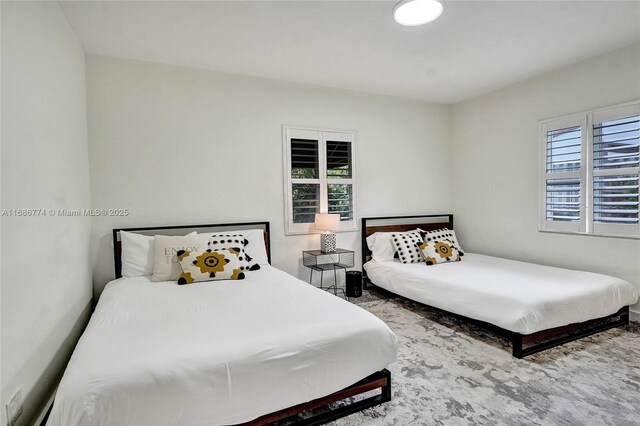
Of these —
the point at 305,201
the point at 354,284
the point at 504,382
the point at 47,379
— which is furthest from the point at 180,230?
the point at 504,382

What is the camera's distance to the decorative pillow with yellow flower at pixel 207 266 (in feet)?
9.43

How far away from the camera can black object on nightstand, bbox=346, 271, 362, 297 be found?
4.06m

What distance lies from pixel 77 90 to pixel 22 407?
2.35 metres

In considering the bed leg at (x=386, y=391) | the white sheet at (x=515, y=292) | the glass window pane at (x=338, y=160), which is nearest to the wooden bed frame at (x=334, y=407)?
the bed leg at (x=386, y=391)

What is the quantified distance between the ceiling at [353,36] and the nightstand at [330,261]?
1.99 m

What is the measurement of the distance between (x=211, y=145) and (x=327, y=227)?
1544 mm

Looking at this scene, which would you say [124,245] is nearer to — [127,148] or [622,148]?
[127,148]

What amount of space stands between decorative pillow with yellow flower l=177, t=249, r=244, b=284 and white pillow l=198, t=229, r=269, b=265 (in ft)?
1.32

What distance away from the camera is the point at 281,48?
305 centimetres

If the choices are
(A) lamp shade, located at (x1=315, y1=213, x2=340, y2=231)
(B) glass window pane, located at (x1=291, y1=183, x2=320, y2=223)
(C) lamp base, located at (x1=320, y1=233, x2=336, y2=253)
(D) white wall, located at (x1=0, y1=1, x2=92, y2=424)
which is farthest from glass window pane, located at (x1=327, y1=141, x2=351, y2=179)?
(D) white wall, located at (x1=0, y1=1, x2=92, y2=424)

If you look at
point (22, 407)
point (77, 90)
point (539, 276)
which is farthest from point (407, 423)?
point (77, 90)

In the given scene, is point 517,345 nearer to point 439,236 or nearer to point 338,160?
point 439,236

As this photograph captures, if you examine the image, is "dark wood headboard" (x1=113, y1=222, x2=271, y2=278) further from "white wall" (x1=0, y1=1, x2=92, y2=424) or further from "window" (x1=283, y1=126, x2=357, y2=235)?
"white wall" (x1=0, y1=1, x2=92, y2=424)

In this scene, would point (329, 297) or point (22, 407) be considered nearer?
point (22, 407)
